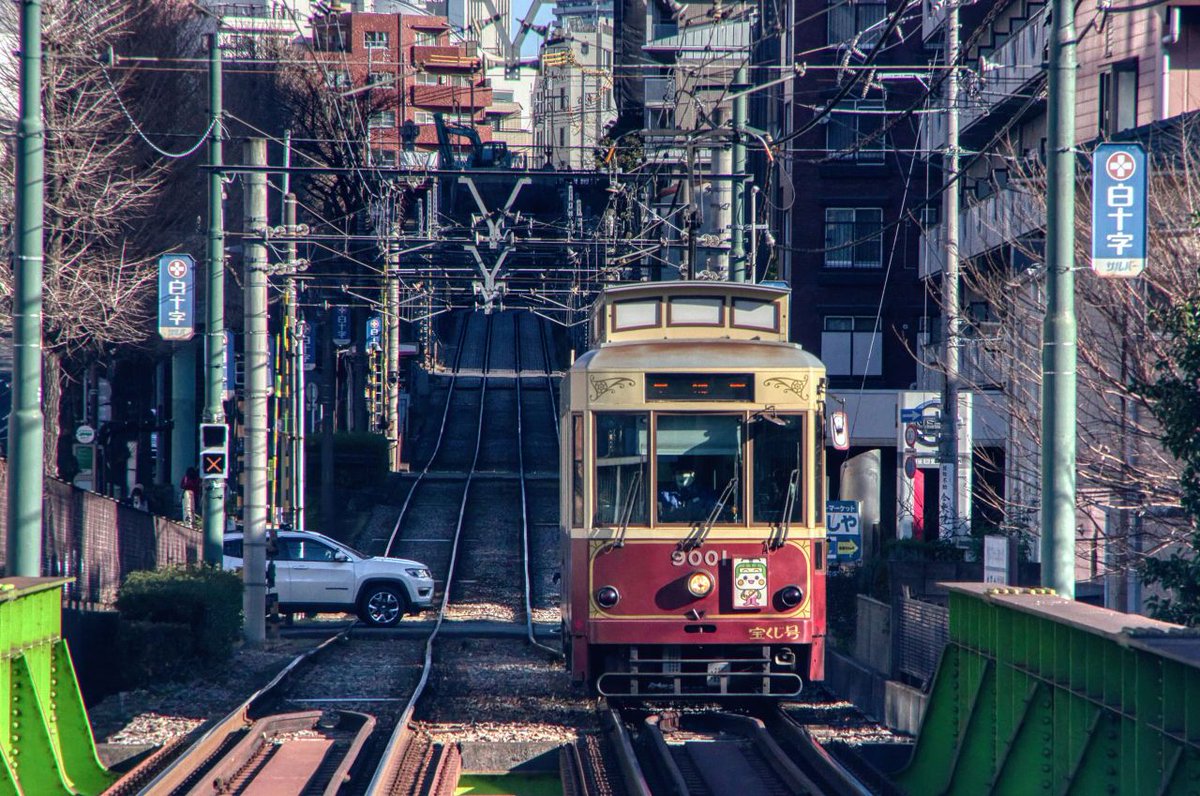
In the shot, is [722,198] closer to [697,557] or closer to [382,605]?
[382,605]

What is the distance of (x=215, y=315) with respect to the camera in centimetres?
2142

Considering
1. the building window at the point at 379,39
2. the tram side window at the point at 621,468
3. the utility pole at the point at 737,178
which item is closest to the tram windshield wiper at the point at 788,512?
the tram side window at the point at 621,468

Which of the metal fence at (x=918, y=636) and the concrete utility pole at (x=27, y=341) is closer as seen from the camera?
the concrete utility pole at (x=27, y=341)

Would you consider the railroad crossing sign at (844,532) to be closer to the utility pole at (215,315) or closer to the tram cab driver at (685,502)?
the tram cab driver at (685,502)

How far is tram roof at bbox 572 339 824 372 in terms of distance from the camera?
1266 cm

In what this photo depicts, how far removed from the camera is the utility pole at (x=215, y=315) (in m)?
21.1

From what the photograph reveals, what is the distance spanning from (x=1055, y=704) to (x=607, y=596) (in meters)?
5.15

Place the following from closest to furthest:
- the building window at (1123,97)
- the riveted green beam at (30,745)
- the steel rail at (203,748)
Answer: the riveted green beam at (30,745)
the steel rail at (203,748)
the building window at (1123,97)

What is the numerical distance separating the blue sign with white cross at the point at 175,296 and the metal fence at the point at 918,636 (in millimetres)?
12079

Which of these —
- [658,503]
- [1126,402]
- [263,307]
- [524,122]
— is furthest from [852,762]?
[524,122]

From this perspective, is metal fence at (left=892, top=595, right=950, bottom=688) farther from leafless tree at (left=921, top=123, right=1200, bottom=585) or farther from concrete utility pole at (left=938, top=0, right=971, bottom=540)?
concrete utility pole at (left=938, top=0, right=971, bottom=540)

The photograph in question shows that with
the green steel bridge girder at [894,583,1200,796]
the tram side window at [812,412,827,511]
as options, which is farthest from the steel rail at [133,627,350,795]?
the tram side window at [812,412,827,511]

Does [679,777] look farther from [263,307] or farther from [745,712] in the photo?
[263,307]

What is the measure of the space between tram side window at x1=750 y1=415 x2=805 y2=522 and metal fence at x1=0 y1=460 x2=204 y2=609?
7794 mm
